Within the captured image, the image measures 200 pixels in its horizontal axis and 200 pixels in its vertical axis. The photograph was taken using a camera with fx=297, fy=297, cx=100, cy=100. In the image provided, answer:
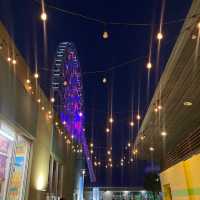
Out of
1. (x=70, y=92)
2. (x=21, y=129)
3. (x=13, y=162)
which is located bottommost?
(x=13, y=162)

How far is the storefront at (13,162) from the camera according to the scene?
5.63 m

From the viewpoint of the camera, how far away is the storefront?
5.63 metres

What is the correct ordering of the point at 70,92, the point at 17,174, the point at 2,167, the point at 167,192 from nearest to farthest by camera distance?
the point at 2,167, the point at 17,174, the point at 167,192, the point at 70,92

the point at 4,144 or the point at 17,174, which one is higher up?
the point at 4,144

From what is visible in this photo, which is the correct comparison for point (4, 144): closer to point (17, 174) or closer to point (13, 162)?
point (13, 162)

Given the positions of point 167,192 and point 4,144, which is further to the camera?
point 167,192

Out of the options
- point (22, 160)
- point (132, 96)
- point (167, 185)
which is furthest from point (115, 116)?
point (22, 160)

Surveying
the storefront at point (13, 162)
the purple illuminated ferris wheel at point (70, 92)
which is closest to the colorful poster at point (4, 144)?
the storefront at point (13, 162)

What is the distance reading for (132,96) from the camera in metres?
13.1

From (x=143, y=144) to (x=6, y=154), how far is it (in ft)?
26.7

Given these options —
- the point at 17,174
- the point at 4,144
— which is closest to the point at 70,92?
the point at 17,174

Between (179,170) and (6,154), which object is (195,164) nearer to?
(179,170)

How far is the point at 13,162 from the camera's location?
6074 mm

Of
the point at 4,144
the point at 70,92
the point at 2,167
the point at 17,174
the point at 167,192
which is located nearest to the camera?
the point at 2,167
